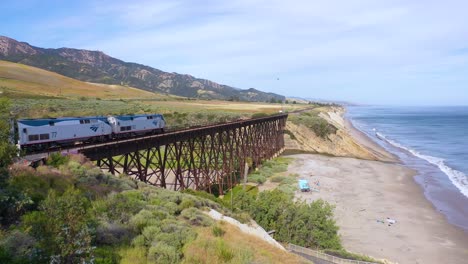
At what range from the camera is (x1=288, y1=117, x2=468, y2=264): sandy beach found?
Answer: 1018 inches

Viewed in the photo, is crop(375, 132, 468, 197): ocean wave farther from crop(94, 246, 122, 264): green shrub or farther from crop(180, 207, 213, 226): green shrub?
crop(94, 246, 122, 264): green shrub

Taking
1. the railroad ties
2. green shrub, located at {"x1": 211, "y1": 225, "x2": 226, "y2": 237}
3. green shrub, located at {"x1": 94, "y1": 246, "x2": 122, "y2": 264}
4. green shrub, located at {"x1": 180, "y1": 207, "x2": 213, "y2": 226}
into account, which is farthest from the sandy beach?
green shrub, located at {"x1": 94, "y1": 246, "x2": 122, "y2": 264}

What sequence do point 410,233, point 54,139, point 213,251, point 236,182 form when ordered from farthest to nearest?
point 236,182
point 410,233
point 54,139
point 213,251

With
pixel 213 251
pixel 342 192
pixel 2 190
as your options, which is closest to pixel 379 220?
pixel 342 192

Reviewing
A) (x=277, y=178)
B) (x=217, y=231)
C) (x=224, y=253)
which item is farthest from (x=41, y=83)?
(x=224, y=253)

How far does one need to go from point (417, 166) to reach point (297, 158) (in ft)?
59.2

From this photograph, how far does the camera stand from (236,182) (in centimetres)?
3909

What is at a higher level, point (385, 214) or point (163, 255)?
point (163, 255)

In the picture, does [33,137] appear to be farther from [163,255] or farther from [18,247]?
[163,255]

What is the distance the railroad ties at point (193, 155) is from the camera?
77.2ft

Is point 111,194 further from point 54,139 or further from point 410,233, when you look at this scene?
point 410,233

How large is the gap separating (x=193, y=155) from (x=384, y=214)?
20239 millimetres

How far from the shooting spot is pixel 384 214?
33.3 metres

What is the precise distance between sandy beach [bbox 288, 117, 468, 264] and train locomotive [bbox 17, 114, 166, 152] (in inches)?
646
